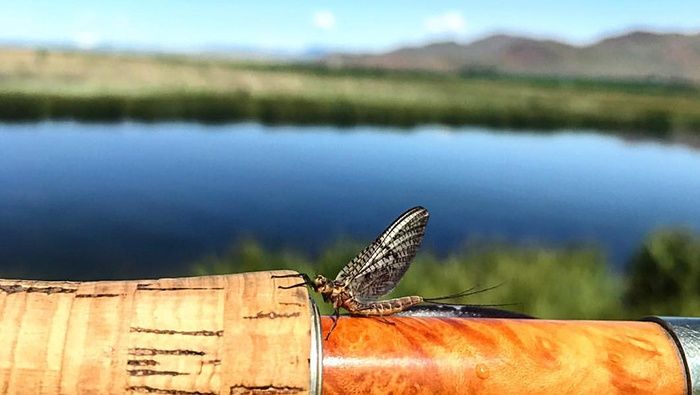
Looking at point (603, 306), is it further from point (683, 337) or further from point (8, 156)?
point (8, 156)

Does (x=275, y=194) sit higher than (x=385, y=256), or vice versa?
(x=275, y=194)

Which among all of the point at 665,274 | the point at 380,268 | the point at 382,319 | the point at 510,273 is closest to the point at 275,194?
the point at 510,273

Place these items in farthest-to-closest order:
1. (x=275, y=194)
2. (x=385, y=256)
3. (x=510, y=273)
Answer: (x=275, y=194) < (x=510, y=273) < (x=385, y=256)

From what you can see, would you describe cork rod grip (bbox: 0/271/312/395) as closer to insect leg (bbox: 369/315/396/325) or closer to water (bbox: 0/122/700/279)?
insect leg (bbox: 369/315/396/325)

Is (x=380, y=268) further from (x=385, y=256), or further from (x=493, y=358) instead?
(x=493, y=358)

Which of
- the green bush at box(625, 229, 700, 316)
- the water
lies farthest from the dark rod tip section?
the water

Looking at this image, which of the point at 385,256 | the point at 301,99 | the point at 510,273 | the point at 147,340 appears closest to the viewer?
the point at 147,340

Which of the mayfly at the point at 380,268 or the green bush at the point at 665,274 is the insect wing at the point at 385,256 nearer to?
the mayfly at the point at 380,268

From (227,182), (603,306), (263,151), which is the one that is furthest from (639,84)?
(603,306)
